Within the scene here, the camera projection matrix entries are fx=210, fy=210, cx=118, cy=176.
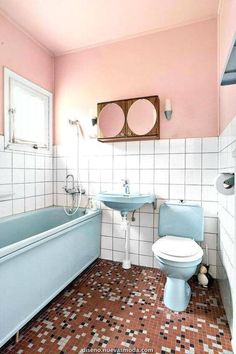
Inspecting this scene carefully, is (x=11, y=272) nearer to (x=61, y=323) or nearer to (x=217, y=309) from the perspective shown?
(x=61, y=323)

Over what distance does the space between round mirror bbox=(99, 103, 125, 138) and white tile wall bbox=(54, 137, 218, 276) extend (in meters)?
0.18

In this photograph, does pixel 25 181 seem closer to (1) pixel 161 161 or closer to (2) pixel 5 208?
(2) pixel 5 208

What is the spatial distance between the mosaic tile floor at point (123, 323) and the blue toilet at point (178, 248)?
0.13m

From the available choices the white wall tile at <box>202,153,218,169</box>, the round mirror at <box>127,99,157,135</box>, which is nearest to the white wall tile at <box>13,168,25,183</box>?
the round mirror at <box>127,99,157,135</box>

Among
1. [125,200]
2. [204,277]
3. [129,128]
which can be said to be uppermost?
[129,128]

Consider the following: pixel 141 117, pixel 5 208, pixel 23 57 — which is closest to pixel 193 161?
pixel 141 117

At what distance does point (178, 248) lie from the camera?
1734mm

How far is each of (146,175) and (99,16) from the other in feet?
5.52

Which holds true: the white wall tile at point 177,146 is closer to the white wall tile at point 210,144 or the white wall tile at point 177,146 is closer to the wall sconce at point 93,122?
the white wall tile at point 210,144

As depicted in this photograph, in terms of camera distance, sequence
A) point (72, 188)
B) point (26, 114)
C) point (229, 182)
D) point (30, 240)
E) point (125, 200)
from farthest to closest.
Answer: point (72, 188)
point (26, 114)
point (125, 200)
point (30, 240)
point (229, 182)

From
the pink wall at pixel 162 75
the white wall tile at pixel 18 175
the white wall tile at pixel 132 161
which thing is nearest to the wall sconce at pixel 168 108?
the pink wall at pixel 162 75

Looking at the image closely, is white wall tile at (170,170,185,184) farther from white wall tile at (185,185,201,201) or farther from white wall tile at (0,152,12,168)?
white wall tile at (0,152,12,168)

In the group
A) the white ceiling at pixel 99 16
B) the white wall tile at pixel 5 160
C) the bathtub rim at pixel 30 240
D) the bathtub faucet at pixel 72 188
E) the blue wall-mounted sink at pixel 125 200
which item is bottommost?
the bathtub rim at pixel 30 240

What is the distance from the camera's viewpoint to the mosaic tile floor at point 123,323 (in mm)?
1317
